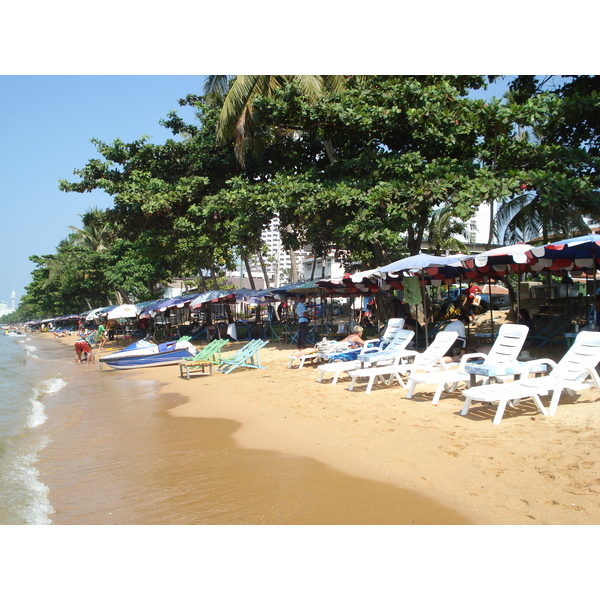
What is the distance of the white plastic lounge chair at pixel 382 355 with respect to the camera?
9680 millimetres

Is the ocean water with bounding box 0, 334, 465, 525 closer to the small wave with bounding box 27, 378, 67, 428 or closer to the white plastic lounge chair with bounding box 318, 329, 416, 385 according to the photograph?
the small wave with bounding box 27, 378, 67, 428

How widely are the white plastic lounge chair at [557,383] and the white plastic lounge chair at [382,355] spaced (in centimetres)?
314

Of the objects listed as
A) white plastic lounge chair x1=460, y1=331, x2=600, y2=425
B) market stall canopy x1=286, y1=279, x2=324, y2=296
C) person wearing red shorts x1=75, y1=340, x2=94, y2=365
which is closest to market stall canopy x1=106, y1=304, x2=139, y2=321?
person wearing red shorts x1=75, y1=340, x2=94, y2=365

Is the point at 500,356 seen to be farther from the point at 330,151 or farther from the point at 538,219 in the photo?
the point at 538,219

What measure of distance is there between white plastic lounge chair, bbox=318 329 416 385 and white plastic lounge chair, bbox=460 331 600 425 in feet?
10.3

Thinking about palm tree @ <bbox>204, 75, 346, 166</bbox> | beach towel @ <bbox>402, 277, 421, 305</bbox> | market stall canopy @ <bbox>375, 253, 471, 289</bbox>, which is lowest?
beach towel @ <bbox>402, 277, 421, 305</bbox>

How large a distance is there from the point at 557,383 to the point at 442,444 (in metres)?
1.85

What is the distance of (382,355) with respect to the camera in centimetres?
967

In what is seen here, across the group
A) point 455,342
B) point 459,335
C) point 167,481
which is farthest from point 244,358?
point 167,481

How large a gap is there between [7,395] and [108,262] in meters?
33.0

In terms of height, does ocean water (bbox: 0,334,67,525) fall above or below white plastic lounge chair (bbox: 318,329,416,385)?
below

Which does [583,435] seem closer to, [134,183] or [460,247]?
[134,183]

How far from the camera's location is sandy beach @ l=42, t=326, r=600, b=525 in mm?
4160
